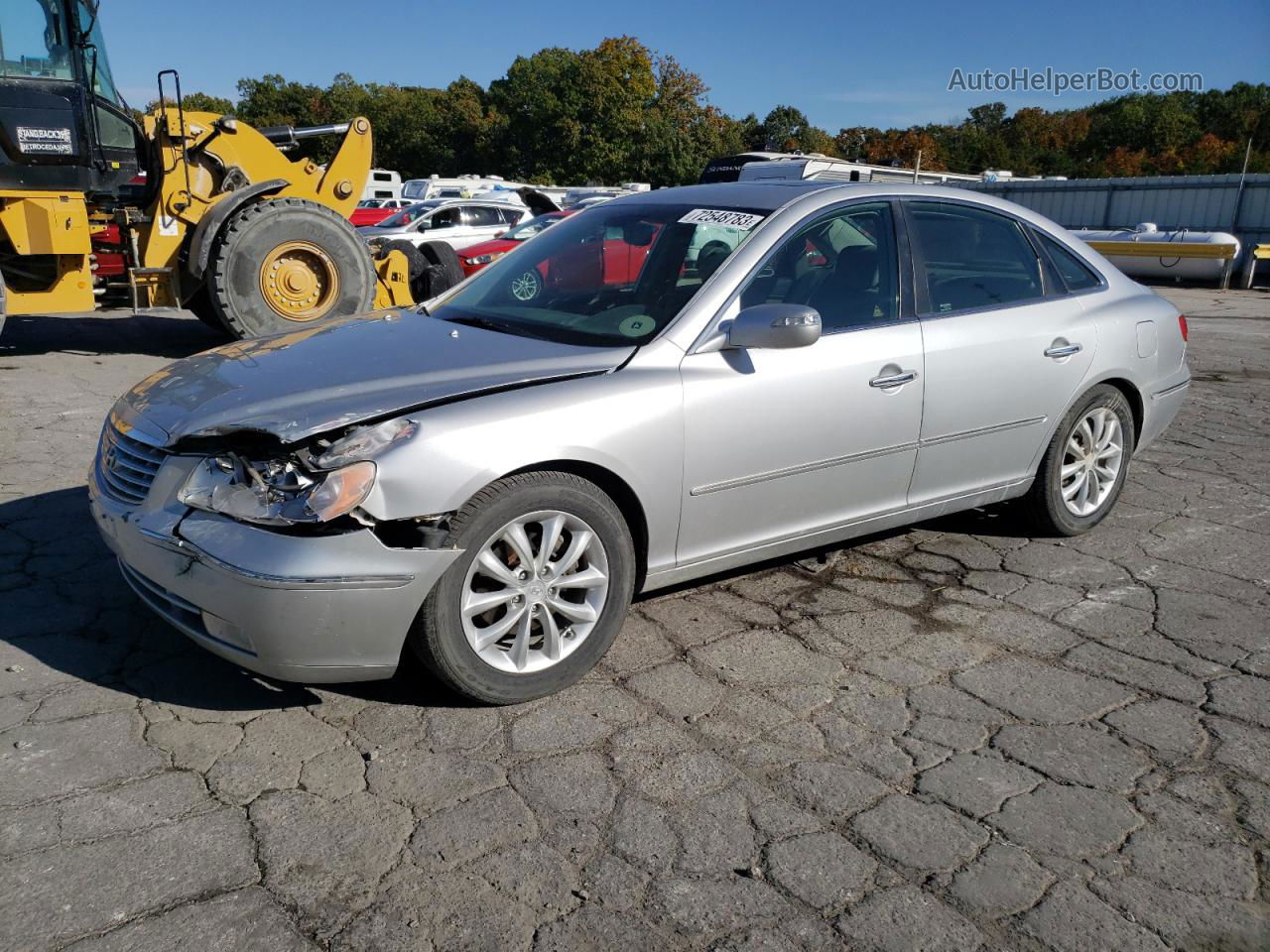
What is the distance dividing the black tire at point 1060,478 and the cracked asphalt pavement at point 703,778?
0.37 m

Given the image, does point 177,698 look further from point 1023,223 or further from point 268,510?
point 1023,223

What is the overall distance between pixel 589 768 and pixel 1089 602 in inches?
93.9

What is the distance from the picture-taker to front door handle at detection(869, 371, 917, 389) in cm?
388

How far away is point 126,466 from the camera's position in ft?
10.8

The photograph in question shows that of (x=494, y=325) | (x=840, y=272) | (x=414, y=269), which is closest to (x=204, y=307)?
A: (x=414, y=269)

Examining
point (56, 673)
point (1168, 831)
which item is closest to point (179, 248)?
point (56, 673)

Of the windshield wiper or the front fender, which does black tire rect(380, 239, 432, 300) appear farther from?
the front fender

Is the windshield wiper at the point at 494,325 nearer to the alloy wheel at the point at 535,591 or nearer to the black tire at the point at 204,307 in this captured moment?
the alloy wheel at the point at 535,591

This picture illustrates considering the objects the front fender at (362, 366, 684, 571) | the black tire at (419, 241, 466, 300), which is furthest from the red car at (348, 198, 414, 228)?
the front fender at (362, 366, 684, 571)

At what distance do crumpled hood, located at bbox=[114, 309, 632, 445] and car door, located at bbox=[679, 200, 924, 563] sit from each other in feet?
1.50

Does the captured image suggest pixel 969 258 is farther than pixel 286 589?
Yes

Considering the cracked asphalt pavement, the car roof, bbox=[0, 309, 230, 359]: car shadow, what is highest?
the car roof

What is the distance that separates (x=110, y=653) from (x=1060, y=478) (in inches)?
159

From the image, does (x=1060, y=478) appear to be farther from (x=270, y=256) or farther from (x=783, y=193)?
(x=270, y=256)
